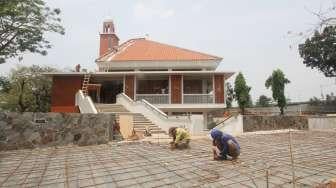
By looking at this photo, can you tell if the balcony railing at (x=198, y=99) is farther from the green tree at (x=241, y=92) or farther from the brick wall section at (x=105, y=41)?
the brick wall section at (x=105, y=41)

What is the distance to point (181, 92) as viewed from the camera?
23203 millimetres

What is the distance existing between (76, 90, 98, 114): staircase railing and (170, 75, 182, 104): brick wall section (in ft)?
21.1

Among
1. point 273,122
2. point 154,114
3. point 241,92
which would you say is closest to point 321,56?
point 241,92

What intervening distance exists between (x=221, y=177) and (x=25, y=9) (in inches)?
730

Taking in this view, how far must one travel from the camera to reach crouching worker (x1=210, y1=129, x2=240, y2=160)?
772cm

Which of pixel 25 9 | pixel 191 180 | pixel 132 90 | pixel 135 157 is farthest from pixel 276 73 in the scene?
pixel 191 180

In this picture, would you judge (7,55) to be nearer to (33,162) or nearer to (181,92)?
(181,92)

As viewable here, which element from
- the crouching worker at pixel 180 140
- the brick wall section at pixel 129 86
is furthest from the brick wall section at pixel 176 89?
the crouching worker at pixel 180 140

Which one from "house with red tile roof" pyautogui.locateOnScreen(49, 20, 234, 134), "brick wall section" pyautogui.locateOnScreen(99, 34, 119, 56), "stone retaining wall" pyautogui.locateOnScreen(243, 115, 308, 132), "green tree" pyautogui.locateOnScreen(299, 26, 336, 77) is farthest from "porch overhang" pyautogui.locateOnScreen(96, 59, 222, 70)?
"green tree" pyautogui.locateOnScreen(299, 26, 336, 77)

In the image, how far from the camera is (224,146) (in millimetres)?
7828

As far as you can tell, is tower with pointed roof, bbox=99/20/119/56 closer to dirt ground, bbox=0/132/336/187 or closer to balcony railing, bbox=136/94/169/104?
balcony railing, bbox=136/94/169/104

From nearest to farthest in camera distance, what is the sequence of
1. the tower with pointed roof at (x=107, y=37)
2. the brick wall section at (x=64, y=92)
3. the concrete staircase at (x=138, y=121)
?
1. the concrete staircase at (x=138, y=121)
2. the brick wall section at (x=64, y=92)
3. the tower with pointed roof at (x=107, y=37)

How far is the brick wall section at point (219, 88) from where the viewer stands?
910 inches

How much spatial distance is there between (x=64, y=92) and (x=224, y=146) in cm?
1825
